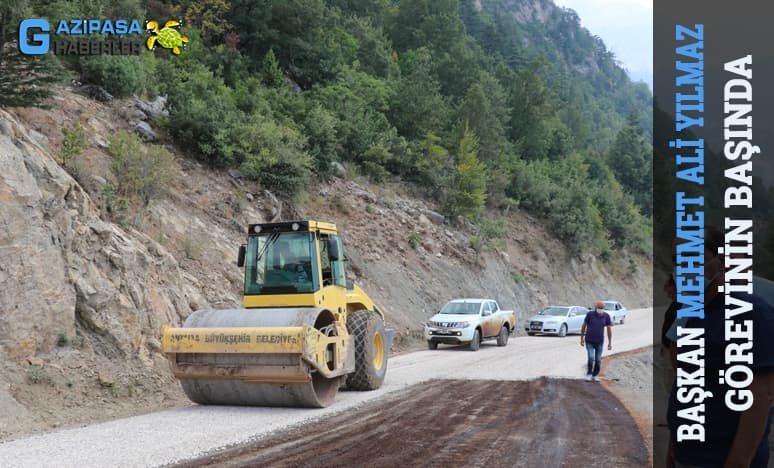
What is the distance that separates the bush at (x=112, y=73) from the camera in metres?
22.8

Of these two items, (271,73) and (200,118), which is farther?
(271,73)

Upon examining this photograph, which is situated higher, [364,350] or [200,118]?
[200,118]

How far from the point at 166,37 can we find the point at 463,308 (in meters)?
19.9

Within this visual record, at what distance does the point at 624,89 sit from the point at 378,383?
19988 cm

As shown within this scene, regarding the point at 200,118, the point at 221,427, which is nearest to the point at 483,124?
the point at 200,118

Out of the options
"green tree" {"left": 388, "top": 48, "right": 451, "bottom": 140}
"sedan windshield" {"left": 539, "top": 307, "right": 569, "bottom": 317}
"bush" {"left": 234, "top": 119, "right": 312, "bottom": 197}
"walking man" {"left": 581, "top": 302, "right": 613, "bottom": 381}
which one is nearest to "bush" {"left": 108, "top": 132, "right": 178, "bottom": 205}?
"bush" {"left": 234, "top": 119, "right": 312, "bottom": 197}

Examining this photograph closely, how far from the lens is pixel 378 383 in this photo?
13188 millimetres

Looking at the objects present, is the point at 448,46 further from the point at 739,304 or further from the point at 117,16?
the point at 739,304

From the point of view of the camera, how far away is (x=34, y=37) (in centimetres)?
1838

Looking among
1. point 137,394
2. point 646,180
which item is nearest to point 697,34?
point 137,394

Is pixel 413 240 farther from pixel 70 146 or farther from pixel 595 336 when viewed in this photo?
pixel 70 146

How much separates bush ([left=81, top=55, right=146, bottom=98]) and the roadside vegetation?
0.05 meters

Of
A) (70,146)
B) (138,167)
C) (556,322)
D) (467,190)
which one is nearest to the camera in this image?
(70,146)

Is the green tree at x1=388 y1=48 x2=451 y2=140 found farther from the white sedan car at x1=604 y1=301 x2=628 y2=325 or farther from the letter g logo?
the letter g logo
